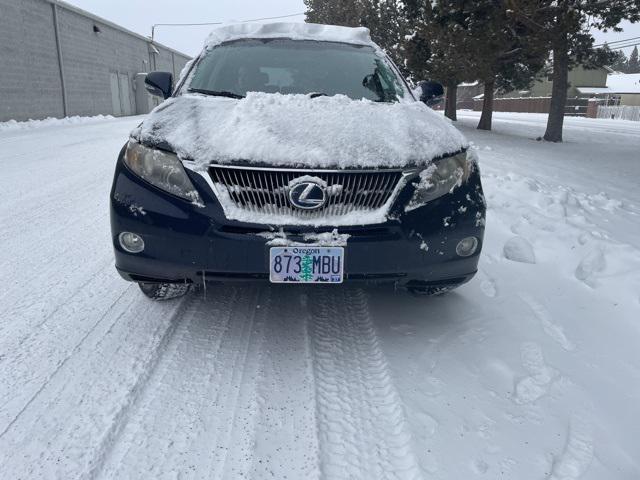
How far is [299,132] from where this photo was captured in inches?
94.8

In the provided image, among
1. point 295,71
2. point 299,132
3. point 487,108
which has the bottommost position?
point 487,108

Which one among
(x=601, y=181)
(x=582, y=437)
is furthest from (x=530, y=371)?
→ (x=601, y=181)

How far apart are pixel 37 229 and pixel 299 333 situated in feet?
9.76

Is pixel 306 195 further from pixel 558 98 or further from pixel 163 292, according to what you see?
pixel 558 98

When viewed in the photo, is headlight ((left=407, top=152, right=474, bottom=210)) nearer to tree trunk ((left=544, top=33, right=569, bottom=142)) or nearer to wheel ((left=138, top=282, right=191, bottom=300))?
wheel ((left=138, top=282, right=191, bottom=300))

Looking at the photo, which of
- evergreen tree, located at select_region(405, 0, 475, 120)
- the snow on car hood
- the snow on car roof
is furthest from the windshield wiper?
evergreen tree, located at select_region(405, 0, 475, 120)

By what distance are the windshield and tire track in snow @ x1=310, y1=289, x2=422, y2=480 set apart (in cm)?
148

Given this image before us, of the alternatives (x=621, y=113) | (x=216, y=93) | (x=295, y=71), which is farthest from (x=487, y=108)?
(x=621, y=113)

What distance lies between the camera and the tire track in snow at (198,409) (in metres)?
1.66

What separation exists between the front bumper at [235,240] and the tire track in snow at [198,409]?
1.23 feet

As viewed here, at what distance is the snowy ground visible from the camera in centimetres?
171

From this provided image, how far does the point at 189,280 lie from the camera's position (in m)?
2.31

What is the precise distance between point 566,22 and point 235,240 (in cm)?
1158

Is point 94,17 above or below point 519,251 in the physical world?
above
